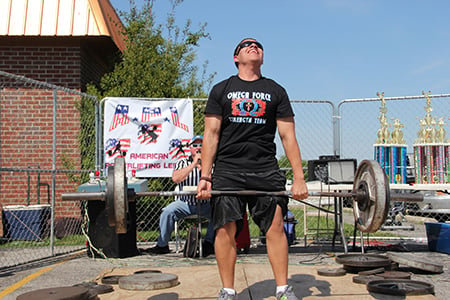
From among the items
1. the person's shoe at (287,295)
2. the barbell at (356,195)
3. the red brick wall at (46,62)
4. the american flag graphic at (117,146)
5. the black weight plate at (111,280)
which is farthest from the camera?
the red brick wall at (46,62)

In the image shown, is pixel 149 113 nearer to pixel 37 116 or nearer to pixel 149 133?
pixel 149 133

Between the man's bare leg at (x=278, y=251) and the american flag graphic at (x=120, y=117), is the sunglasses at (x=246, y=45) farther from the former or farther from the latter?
the american flag graphic at (x=120, y=117)

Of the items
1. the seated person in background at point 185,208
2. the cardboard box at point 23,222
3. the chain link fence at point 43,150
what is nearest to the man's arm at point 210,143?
the seated person in background at point 185,208

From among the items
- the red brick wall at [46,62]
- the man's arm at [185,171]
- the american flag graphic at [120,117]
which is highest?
the red brick wall at [46,62]

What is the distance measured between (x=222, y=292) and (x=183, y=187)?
335 cm

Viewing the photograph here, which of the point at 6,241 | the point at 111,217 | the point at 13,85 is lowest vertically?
the point at 6,241

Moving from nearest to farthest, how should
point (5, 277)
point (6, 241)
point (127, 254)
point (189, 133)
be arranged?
point (5, 277), point (127, 254), point (189, 133), point (6, 241)

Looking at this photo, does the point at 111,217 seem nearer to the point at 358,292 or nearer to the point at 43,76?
the point at 358,292

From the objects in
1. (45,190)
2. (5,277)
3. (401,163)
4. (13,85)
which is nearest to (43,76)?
(13,85)

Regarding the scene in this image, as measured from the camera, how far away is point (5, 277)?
577 centimetres

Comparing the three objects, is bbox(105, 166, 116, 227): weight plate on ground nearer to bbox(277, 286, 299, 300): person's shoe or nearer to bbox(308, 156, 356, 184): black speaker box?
bbox(277, 286, 299, 300): person's shoe

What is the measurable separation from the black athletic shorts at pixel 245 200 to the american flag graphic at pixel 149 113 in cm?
437

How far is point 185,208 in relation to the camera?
7172 mm

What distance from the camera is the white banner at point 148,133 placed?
8.17m
